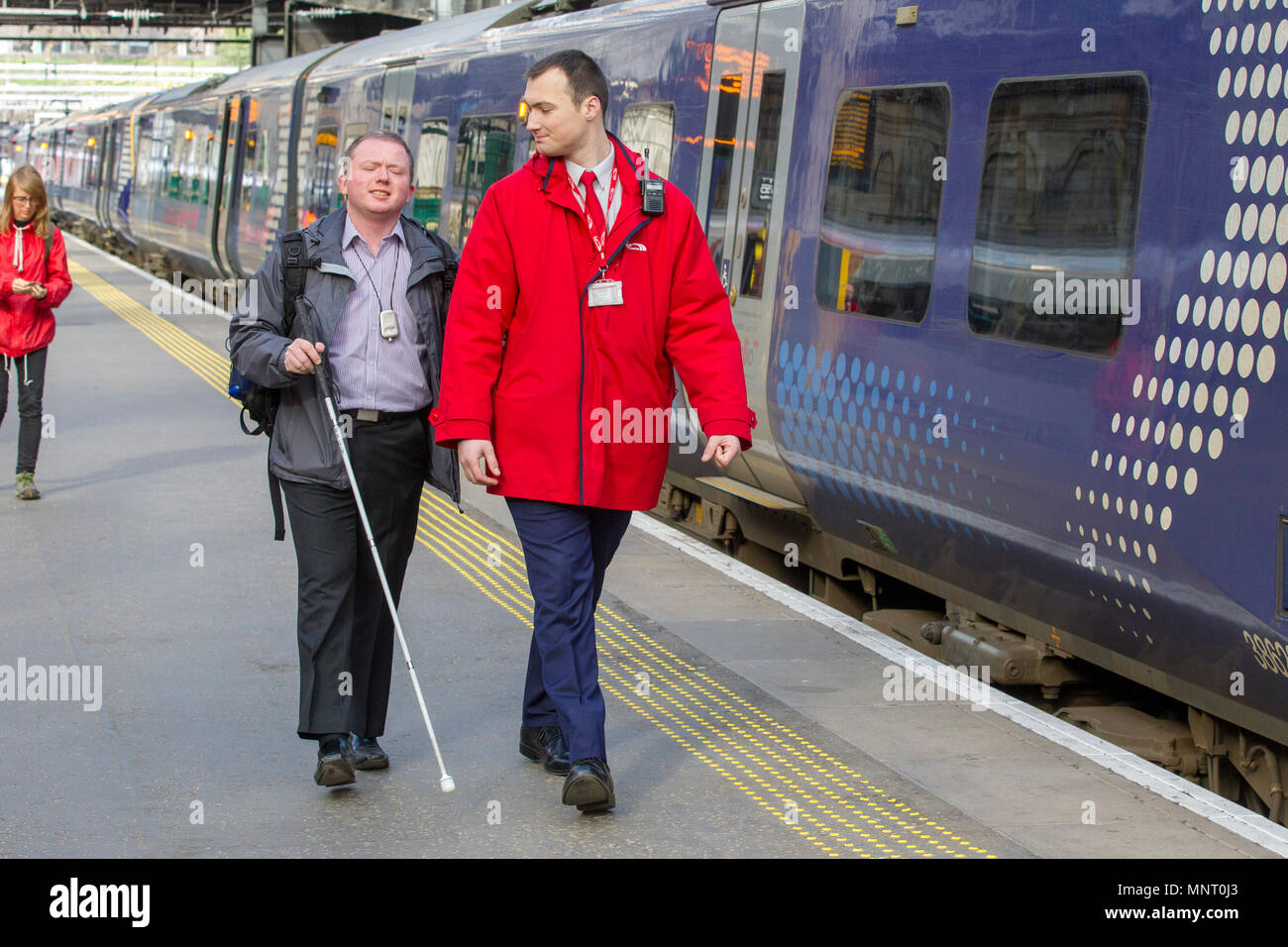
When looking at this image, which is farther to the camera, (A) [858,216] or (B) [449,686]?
(A) [858,216]

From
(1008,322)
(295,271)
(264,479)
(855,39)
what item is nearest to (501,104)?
(264,479)

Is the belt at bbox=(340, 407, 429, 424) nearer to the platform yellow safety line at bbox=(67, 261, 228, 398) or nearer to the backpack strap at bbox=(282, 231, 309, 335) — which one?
the backpack strap at bbox=(282, 231, 309, 335)

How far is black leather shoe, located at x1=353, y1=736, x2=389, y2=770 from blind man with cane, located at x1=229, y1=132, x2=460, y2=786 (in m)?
0.15

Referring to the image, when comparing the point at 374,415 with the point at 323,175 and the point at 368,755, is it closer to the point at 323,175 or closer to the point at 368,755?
the point at 368,755

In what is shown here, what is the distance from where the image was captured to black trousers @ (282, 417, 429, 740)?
448cm

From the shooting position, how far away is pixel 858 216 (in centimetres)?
716

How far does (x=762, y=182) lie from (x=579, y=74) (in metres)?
3.99

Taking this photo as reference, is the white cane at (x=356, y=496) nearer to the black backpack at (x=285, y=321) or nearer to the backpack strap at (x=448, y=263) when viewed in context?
the black backpack at (x=285, y=321)

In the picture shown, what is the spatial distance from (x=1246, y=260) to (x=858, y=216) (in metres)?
2.63

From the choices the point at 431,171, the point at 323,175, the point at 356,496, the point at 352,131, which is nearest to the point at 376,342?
the point at 356,496

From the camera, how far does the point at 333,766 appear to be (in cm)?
455

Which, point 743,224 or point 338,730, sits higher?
point 743,224
